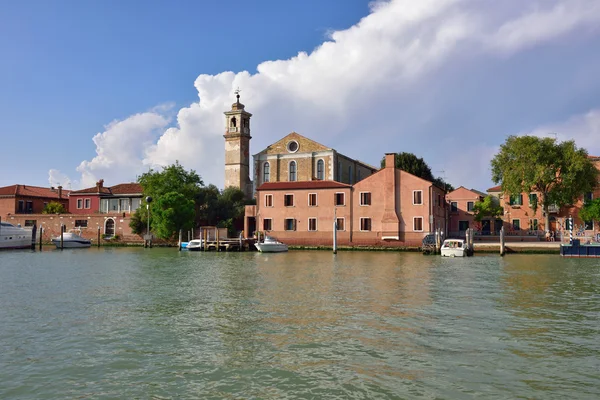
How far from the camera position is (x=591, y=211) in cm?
4797

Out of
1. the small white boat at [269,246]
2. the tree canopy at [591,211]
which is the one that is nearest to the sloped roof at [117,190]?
the small white boat at [269,246]

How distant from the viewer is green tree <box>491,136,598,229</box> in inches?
1865

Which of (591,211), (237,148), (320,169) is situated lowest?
(591,211)

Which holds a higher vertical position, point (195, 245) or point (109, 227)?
point (109, 227)

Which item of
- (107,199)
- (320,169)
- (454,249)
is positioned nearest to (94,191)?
(107,199)

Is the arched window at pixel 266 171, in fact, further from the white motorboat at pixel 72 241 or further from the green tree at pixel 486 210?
the green tree at pixel 486 210

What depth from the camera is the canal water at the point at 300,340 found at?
8.01 m

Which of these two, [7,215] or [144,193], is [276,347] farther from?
[7,215]

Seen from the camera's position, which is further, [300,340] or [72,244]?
[72,244]

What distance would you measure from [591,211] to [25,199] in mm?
65557

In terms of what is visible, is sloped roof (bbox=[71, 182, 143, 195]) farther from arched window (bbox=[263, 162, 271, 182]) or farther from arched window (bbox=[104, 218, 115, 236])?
arched window (bbox=[263, 162, 271, 182])

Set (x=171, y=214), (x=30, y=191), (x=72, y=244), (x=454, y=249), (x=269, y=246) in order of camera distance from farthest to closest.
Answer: (x=30, y=191) → (x=72, y=244) → (x=171, y=214) → (x=269, y=246) → (x=454, y=249)

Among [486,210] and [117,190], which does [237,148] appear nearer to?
[117,190]

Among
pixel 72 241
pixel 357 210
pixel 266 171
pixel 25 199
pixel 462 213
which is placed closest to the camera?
pixel 357 210
